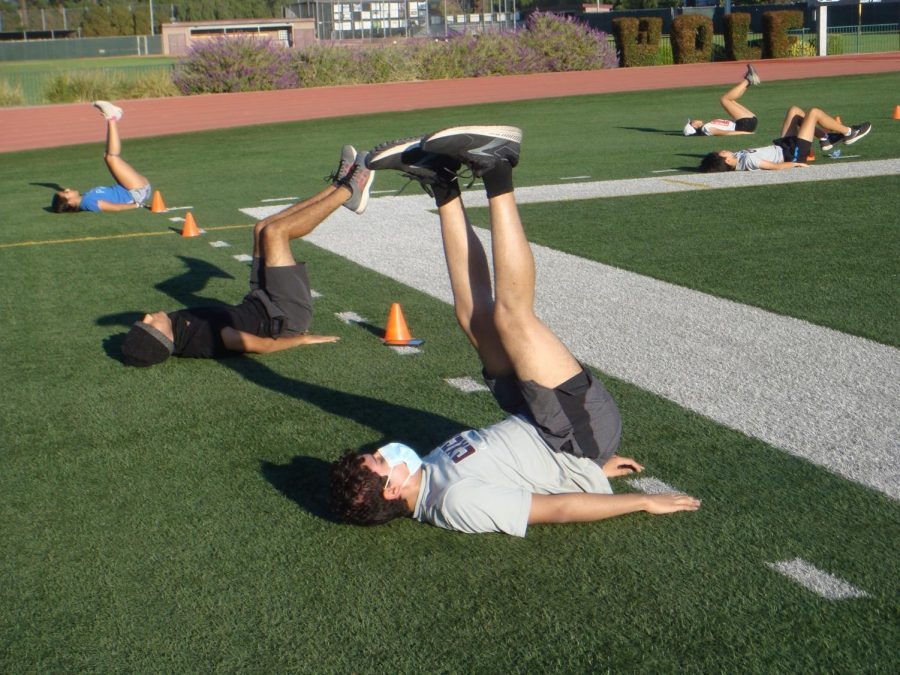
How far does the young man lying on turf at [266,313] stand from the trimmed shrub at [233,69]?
25317 mm

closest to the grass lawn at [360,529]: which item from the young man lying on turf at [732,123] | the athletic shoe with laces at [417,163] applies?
the athletic shoe with laces at [417,163]

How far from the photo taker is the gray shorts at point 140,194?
44.3ft

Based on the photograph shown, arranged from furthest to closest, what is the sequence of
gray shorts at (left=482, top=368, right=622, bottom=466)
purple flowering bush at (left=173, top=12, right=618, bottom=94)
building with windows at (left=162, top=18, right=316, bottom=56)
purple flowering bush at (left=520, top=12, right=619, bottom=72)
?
building with windows at (left=162, top=18, right=316, bottom=56) → purple flowering bush at (left=520, top=12, right=619, bottom=72) → purple flowering bush at (left=173, top=12, right=618, bottom=94) → gray shorts at (left=482, top=368, right=622, bottom=466)

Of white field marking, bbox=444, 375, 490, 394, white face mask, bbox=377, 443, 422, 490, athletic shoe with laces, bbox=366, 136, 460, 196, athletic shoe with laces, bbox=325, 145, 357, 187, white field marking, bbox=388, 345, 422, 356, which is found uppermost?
athletic shoe with laces, bbox=366, 136, 460, 196

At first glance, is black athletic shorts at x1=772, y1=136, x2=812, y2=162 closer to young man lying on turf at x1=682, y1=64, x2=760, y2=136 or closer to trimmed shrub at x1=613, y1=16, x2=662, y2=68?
young man lying on turf at x1=682, y1=64, x2=760, y2=136

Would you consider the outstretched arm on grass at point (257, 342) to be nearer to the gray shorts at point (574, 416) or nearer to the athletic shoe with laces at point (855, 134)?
the gray shorts at point (574, 416)

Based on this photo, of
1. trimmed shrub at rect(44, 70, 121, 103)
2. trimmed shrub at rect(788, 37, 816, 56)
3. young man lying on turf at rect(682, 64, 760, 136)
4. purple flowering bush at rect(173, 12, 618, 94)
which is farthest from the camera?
trimmed shrub at rect(788, 37, 816, 56)

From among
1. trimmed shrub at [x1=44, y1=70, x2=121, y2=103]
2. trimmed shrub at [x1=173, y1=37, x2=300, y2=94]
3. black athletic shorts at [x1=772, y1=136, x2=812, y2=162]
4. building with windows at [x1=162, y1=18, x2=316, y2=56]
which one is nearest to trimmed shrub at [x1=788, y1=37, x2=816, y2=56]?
trimmed shrub at [x1=173, y1=37, x2=300, y2=94]

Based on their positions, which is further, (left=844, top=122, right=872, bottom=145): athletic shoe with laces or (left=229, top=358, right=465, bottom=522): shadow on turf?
(left=844, top=122, right=872, bottom=145): athletic shoe with laces

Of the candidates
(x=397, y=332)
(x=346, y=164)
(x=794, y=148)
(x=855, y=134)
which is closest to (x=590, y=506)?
(x=397, y=332)

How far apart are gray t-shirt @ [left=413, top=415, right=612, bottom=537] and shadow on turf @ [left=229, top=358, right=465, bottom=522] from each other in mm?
534

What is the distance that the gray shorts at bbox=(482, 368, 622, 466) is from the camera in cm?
436

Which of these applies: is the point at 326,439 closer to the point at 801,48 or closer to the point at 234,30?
the point at 801,48

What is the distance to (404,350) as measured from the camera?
22.6ft
